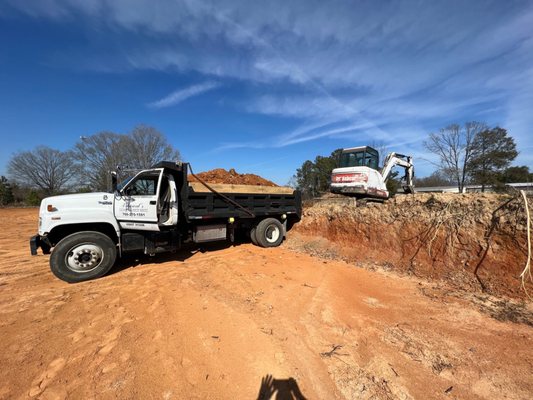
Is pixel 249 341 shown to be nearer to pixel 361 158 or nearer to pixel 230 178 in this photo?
pixel 230 178

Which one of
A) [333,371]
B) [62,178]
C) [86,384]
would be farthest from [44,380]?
[62,178]

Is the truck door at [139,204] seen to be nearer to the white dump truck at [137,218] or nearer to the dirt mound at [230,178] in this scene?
the white dump truck at [137,218]

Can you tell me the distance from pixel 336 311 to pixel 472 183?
32666mm

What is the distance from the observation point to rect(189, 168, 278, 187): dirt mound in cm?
937

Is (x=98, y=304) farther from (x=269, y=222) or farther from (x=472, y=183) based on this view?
(x=472, y=183)

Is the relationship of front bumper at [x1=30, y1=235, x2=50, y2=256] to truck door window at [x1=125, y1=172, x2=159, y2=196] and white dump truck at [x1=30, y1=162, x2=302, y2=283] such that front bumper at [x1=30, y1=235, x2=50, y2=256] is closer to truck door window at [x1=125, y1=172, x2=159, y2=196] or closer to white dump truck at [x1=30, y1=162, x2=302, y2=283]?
white dump truck at [x1=30, y1=162, x2=302, y2=283]

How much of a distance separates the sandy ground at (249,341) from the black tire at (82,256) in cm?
29

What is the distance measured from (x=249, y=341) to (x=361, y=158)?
901cm

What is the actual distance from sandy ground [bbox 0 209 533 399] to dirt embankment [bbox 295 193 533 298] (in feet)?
3.00

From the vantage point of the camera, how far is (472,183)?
2791 cm

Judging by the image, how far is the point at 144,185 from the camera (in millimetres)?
6363

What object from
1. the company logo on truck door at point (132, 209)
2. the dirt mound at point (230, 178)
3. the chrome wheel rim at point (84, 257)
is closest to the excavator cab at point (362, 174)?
the dirt mound at point (230, 178)

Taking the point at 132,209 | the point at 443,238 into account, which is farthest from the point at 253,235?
the point at 443,238

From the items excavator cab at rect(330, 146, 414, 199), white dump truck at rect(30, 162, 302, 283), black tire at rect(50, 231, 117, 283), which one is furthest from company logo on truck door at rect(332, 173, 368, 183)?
black tire at rect(50, 231, 117, 283)
